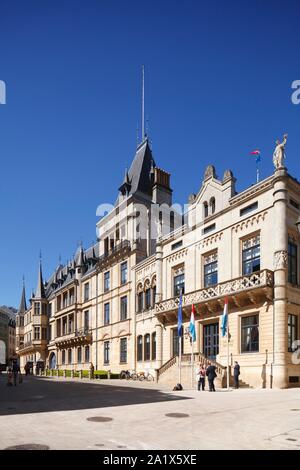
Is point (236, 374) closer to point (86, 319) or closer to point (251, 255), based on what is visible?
point (251, 255)

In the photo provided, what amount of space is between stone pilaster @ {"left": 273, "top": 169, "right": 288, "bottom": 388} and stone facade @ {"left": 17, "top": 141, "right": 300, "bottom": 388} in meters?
0.06

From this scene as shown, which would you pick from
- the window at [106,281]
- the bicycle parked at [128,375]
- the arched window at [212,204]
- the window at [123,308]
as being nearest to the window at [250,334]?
the arched window at [212,204]

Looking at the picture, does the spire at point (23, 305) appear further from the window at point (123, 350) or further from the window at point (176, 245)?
the window at point (176, 245)

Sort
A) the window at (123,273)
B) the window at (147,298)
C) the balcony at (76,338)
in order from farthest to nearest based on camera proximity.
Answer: the balcony at (76,338), the window at (123,273), the window at (147,298)

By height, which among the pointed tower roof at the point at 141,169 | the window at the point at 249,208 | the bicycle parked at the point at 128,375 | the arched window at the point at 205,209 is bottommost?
the bicycle parked at the point at 128,375

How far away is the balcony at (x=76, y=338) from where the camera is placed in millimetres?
53725

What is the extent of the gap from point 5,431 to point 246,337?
2038 centimetres

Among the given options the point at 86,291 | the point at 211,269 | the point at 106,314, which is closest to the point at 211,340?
the point at 211,269

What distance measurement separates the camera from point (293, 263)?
2834 centimetres

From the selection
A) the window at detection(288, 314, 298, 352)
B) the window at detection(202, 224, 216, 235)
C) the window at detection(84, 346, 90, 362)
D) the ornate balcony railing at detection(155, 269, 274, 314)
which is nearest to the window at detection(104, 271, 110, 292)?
the window at detection(84, 346, 90, 362)

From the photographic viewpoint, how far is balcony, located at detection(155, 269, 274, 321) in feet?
87.7

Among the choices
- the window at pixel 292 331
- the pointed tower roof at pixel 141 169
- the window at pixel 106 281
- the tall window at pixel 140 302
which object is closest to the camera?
the window at pixel 292 331

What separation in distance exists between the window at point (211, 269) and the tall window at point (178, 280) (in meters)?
3.19
